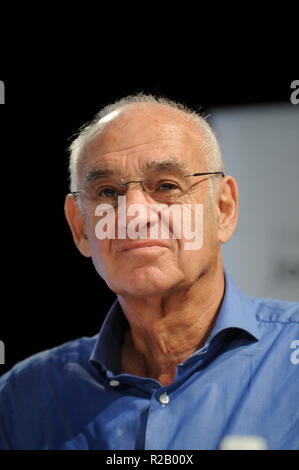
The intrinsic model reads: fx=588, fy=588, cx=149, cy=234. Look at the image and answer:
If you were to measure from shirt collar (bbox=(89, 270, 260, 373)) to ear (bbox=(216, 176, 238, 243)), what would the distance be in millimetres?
141

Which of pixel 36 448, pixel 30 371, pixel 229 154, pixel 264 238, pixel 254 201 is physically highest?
pixel 229 154

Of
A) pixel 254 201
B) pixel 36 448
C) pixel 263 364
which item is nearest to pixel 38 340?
pixel 36 448

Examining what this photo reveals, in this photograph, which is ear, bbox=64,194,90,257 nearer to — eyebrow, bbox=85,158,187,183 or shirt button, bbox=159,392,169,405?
eyebrow, bbox=85,158,187,183

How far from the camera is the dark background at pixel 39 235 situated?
8.03 feet

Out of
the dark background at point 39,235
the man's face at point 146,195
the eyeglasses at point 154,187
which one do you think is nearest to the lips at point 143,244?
the man's face at point 146,195

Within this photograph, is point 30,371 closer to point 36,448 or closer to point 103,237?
point 36,448

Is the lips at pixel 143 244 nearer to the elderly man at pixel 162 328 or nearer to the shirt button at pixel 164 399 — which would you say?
the elderly man at pixel 162 328

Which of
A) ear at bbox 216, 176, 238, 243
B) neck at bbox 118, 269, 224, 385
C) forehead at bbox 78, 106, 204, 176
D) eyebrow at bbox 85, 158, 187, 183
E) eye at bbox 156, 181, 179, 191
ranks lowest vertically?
neck at bbox 118, 269, 224, 385

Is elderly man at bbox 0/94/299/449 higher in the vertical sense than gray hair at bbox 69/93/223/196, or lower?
lower

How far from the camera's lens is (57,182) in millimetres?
2518

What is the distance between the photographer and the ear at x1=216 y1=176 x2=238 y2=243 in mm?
1815

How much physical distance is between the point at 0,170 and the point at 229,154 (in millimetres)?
971

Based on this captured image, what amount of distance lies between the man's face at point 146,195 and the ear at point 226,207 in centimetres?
8

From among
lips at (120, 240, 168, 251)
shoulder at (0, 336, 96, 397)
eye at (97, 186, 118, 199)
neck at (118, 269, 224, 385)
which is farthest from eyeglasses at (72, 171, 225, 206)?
shoulder at (0, 336, 96, 397)
